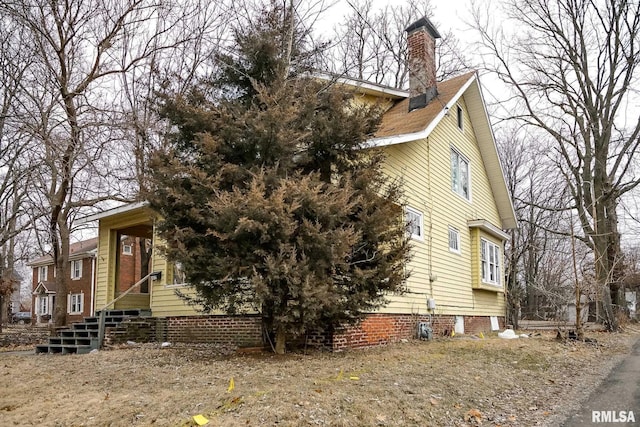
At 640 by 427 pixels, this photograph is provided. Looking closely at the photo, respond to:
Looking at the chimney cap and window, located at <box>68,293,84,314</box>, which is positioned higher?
the chimney cap

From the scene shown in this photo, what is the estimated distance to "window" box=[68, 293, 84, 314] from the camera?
3578cm

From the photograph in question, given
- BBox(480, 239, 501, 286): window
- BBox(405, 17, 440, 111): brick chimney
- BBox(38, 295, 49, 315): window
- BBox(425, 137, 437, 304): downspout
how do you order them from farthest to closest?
BBox(38, 295, 49, 315): window, BBox(480, 239, 501, 286): window, BBox(405, 17, 440, 111): brick chimney, BBox(425, 137, 437, 304): downspout

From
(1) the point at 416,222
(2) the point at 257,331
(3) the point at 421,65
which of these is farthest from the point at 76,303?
(3) the point at 421,65

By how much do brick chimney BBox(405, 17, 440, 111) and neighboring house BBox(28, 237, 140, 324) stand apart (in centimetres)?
2125

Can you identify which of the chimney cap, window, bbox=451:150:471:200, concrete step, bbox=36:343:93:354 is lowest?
concrete step, bbox=36:343:93:354

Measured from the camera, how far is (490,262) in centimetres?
1906

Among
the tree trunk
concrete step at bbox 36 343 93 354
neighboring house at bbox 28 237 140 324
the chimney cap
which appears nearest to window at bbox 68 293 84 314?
neighboring house at bbox 28 237 140 324

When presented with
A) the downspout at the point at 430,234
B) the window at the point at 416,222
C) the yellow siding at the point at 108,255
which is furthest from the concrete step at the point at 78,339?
the downspout at the point at 430,234

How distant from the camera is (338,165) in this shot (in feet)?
30.7

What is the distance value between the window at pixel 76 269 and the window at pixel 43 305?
18.3ft

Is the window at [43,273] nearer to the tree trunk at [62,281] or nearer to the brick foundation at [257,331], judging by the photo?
the tree trunk at [62,281]

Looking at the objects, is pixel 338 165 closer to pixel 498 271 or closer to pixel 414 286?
pixel 414 286

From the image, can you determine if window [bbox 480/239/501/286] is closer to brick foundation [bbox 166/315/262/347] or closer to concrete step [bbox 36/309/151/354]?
brick foundation [bbox 166/315/262/347]

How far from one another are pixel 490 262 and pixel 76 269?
95.3 feet
